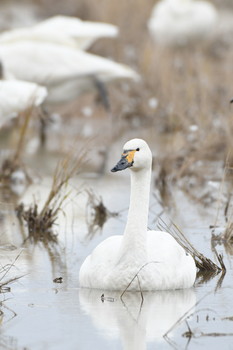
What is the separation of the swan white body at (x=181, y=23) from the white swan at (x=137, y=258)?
13760mm

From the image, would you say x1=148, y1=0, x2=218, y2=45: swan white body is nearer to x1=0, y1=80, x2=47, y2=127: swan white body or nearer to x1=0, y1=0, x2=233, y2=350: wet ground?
x1=0, y1=0, x2=233, y2=350: wet ground

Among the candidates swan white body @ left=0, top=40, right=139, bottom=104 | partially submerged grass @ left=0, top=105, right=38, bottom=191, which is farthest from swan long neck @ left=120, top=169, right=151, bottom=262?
swan white body @ left=0, top=40, right=139, bottom=104

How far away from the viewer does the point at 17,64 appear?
14.1 m

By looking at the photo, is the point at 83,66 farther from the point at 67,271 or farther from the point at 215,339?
the point at 215,339

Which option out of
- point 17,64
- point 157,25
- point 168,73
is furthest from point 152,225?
point 157,25

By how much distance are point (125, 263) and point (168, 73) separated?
10.8m

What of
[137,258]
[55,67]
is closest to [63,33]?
[55,67]

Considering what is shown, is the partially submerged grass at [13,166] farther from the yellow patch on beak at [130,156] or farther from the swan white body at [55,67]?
the yellow patch on beak at [130,156]

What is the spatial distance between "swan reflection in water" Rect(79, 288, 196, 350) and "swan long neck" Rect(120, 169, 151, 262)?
27 cm

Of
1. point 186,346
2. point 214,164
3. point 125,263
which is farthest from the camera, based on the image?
point 214,164

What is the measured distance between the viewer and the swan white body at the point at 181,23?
1995 centimetres

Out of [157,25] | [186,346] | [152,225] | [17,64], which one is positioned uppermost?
[157,25]

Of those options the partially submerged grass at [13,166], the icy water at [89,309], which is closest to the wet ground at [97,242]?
the icy water at [89,309]

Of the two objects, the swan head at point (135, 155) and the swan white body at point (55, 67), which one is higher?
the swan white body at point (55, 67)
